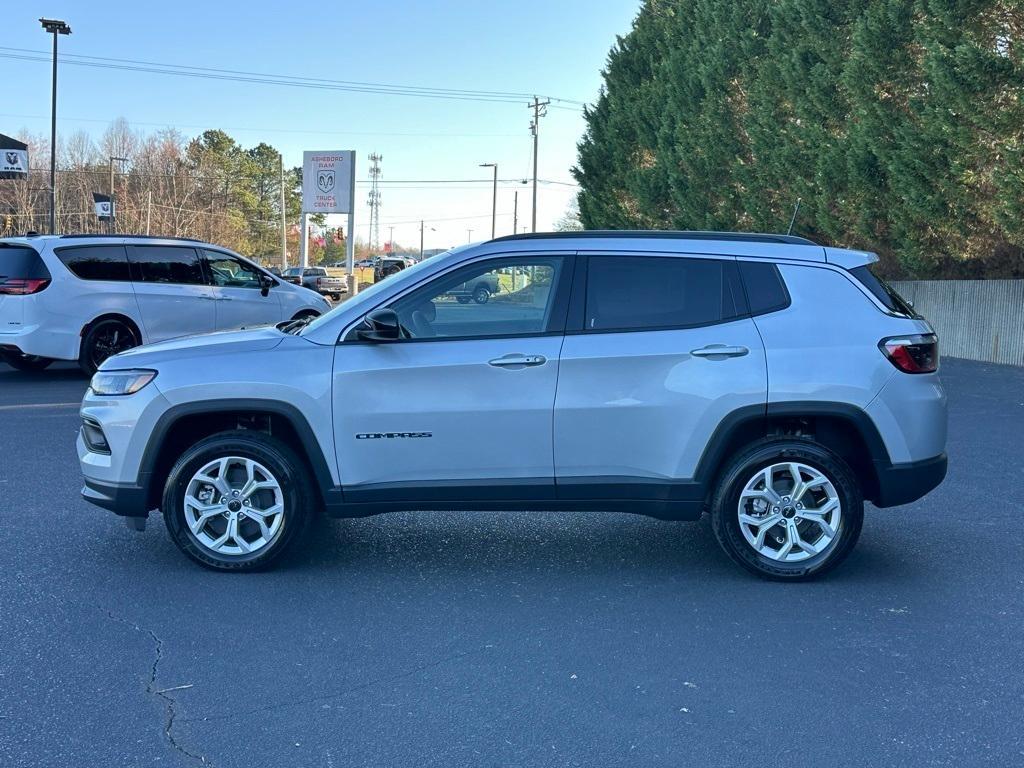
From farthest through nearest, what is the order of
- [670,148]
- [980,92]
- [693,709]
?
[670,148], [980,92], [693,709]

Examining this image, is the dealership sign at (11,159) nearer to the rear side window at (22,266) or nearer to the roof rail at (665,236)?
the rear side window at (22,266)

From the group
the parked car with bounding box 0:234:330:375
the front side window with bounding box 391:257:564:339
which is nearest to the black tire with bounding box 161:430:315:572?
the front side window with bounding box 391:257:564:339

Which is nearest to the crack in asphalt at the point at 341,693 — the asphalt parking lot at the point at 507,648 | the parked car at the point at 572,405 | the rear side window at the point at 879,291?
the asphalt parking lot at the point at 507,648

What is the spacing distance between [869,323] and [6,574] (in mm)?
4792

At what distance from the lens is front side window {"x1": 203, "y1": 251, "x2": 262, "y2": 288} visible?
44.9 feet

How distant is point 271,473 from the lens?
5.18 meters

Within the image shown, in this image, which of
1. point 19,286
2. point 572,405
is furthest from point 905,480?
point 19,286

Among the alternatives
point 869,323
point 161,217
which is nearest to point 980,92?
point 869,323

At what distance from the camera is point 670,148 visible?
28.9 meters

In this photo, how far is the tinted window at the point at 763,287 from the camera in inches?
205

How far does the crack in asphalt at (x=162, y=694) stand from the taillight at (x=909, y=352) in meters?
3.79

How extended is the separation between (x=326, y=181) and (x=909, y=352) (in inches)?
1407

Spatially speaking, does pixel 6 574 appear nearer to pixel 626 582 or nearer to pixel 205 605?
pixel 205 605

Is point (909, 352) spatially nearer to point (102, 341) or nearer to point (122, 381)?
point (122, 381)
